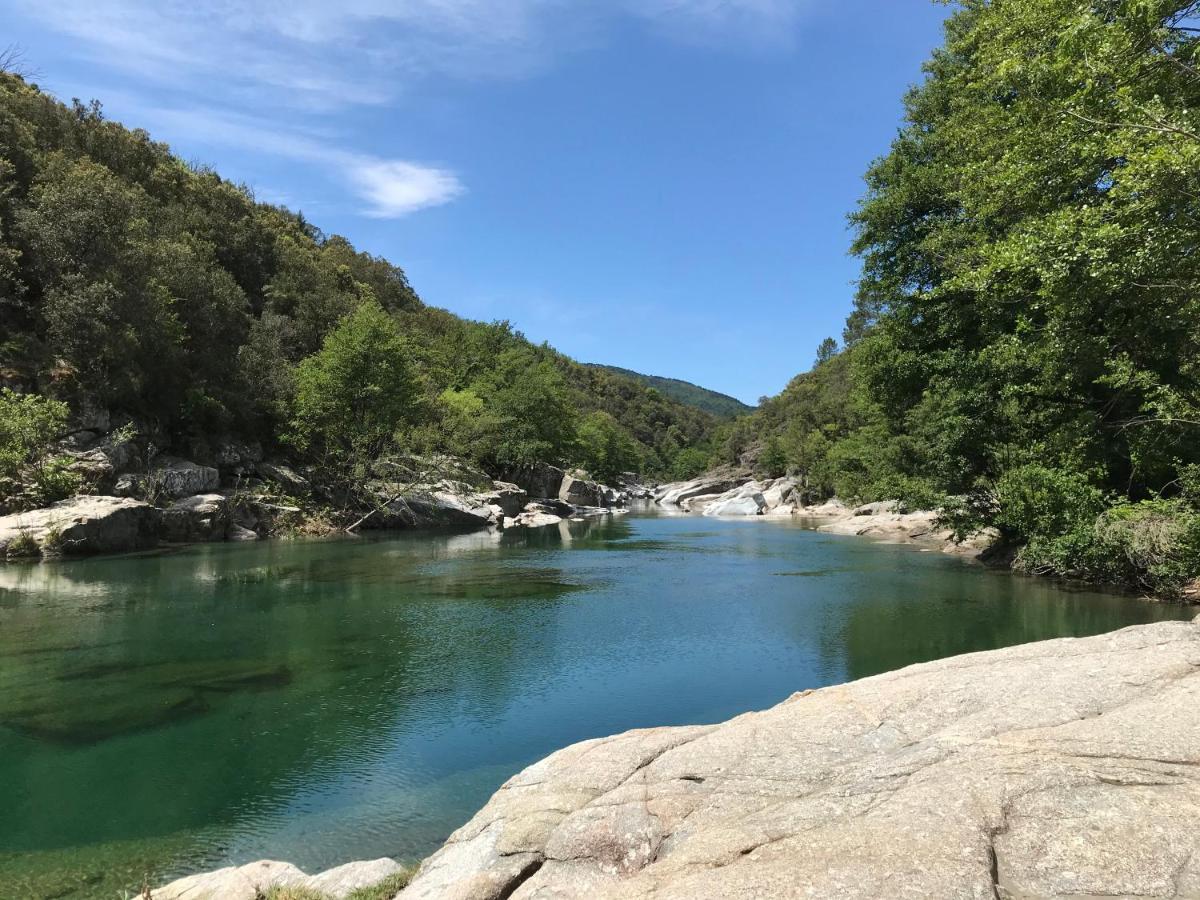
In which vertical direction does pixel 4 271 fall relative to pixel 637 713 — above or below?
above

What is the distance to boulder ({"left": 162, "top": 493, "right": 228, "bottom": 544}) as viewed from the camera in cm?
3844

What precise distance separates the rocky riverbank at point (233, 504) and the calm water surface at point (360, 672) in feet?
13.0

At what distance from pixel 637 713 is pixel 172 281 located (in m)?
46.5

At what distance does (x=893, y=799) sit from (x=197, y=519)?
4133 centimetres

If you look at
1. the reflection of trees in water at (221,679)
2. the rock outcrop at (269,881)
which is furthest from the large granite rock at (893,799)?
the reflection of trees in water at (221,679)

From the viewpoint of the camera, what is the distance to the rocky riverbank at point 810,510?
A: 3948 cm

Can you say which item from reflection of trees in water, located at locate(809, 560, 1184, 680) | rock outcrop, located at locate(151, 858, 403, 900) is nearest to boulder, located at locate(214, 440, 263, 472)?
reflection of trees in water, located at locate(809, 560, 1184, 680)

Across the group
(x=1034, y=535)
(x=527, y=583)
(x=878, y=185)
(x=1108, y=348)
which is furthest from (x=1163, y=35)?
(x=527, y=583)

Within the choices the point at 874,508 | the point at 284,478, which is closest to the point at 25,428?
the point at 284,478

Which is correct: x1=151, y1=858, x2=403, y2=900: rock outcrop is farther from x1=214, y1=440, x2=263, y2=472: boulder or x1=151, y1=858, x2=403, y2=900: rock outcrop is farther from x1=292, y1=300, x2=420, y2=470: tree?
x1=214, y1=440, x2=263, y2=472: boulder

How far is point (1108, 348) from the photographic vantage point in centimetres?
2088

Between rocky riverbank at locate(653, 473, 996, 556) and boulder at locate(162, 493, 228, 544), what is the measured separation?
34935mm

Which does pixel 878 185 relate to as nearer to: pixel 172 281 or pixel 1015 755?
pixel 1015 755

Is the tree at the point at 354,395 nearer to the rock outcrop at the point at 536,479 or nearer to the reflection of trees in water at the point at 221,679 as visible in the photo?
the rock outcrop at the point at 536,479
